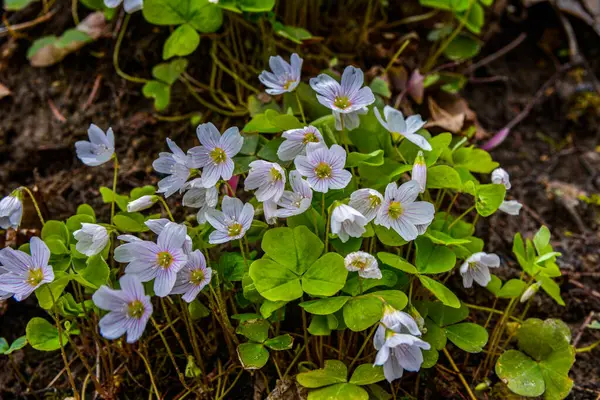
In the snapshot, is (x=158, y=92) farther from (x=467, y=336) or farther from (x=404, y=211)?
(x=467, y=336)

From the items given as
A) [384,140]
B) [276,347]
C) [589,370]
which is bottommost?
[589,370]

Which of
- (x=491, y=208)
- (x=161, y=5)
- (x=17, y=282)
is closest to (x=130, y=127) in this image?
(x=161, y=5)

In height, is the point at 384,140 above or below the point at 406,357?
above

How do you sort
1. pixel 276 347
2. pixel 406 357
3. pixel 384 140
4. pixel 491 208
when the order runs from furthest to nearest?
pixel 384 140, pixel 491 208, pixel 276 347, pixel 406 357

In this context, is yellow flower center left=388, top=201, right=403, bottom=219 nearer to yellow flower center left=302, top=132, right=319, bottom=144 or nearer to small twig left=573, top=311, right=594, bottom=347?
yellow flower center left=302, top=132, right=319, bottom=144

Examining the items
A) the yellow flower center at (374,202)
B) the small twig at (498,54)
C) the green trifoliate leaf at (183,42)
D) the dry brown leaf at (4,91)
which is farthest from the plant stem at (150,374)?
the small twig at (498,54)

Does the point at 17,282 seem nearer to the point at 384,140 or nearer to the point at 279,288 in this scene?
the point at 279,288

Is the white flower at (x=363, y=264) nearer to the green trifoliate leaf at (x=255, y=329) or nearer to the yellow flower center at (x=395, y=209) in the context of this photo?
the yellow flower center at (x=395, y=209)
